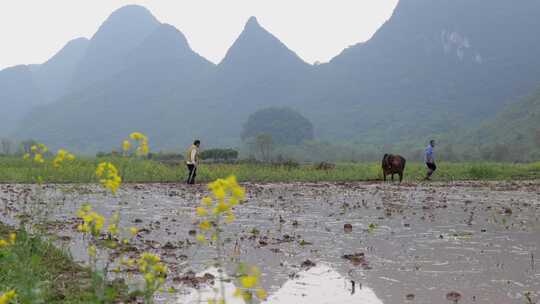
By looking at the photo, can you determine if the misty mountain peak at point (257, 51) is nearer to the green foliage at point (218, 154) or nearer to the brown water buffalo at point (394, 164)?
the green foliage at point (218, 154)

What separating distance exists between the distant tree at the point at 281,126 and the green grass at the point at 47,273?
10014cm

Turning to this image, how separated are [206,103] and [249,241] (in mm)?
149385

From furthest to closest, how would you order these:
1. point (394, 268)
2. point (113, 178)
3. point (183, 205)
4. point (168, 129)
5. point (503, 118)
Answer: point (168, 129), point (503, 118), point (183, 205), point (394, 268), point (113, 178)

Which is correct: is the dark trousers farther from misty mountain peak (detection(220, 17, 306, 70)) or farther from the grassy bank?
misty mountain peak (detection(220, 17, 306, 70))

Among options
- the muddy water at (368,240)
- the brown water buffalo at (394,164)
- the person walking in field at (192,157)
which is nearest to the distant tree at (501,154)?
the brown water buffalo at (394,164)

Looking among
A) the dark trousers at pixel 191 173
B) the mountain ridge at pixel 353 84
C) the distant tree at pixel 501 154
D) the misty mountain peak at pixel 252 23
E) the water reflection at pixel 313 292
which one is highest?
the misty mountain peak at pixel 252 23

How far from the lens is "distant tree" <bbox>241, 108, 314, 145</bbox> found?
357 feet

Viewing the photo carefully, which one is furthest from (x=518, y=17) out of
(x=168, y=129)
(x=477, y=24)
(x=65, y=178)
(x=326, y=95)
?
(x=65, y=178)

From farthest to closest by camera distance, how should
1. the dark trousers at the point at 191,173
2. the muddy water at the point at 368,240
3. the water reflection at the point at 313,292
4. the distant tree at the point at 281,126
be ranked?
the distant tree at the point at 281,126, the dark trousers at the point at 191,173, the muddy water at the point at 368,240, the water reflection at the point at 313,292

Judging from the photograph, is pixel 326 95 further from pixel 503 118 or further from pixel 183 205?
pixel 183 205

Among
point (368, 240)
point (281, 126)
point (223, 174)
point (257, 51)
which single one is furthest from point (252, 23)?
point (368, 240)

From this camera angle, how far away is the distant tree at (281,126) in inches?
4289

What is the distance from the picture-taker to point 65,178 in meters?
20.6

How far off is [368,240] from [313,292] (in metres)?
3.16
